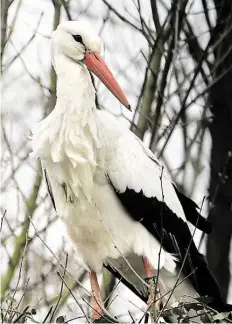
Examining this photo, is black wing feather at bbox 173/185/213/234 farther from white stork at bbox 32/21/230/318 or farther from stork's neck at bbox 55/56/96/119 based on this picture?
stork's neck at bbox 55/56/96/119

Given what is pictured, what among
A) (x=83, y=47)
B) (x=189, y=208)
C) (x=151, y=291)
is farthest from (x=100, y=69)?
(x=151, y=291)

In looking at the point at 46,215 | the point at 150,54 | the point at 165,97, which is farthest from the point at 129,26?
the point at 46,215

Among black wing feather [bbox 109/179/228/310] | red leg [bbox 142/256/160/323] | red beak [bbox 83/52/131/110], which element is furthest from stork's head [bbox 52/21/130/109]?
red leg [bbox 142/256/160/323]

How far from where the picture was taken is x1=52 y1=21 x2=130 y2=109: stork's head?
4.48 m

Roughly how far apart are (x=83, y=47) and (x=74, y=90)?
0.76 feet

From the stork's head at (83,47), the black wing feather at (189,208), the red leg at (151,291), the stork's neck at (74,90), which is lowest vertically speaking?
the red leg at (151,291)

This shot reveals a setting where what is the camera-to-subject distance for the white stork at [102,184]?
14.7 ft

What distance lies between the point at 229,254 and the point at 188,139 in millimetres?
1180

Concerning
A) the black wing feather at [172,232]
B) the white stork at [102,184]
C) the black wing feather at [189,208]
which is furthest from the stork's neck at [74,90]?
the black wing feather at [189,208]

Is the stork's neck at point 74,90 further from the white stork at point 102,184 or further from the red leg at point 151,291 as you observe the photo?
the red leg at point 151,291

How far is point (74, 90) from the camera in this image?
4492 millimetres

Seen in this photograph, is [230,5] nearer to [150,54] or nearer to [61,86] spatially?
[150,54]

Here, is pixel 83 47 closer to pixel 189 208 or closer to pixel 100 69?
pixel 100 69

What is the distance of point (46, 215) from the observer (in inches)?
263
